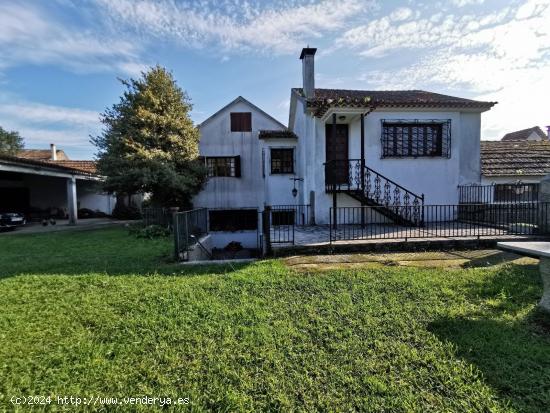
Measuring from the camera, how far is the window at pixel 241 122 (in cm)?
1653

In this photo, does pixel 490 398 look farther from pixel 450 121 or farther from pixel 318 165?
pixel 450 121

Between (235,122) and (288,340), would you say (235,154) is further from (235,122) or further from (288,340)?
(288,340)

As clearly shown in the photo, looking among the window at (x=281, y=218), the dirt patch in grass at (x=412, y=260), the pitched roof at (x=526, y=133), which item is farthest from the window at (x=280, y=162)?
the pitched roof at (x=526, y=133)

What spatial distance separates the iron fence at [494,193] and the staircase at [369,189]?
2.51 m

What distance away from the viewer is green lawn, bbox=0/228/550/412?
2.29m

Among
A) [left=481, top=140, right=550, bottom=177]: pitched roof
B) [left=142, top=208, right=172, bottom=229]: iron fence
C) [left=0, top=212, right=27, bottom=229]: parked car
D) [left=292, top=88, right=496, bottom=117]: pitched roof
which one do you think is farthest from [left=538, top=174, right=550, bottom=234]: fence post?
[left=0, top=212, right=27, bottom=229]: parked car

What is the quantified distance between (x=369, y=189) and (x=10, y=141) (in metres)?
52.4

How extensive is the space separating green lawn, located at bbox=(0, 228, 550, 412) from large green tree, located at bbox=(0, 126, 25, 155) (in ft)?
160

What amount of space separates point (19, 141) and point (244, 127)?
44.4 m

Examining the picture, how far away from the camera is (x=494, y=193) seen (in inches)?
479

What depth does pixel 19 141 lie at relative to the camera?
1646 inches

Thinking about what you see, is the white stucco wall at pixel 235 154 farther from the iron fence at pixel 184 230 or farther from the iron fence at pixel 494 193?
the iron fence at pixel 494 193

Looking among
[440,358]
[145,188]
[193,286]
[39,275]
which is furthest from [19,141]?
[440,358]

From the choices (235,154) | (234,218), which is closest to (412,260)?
(234,218)
